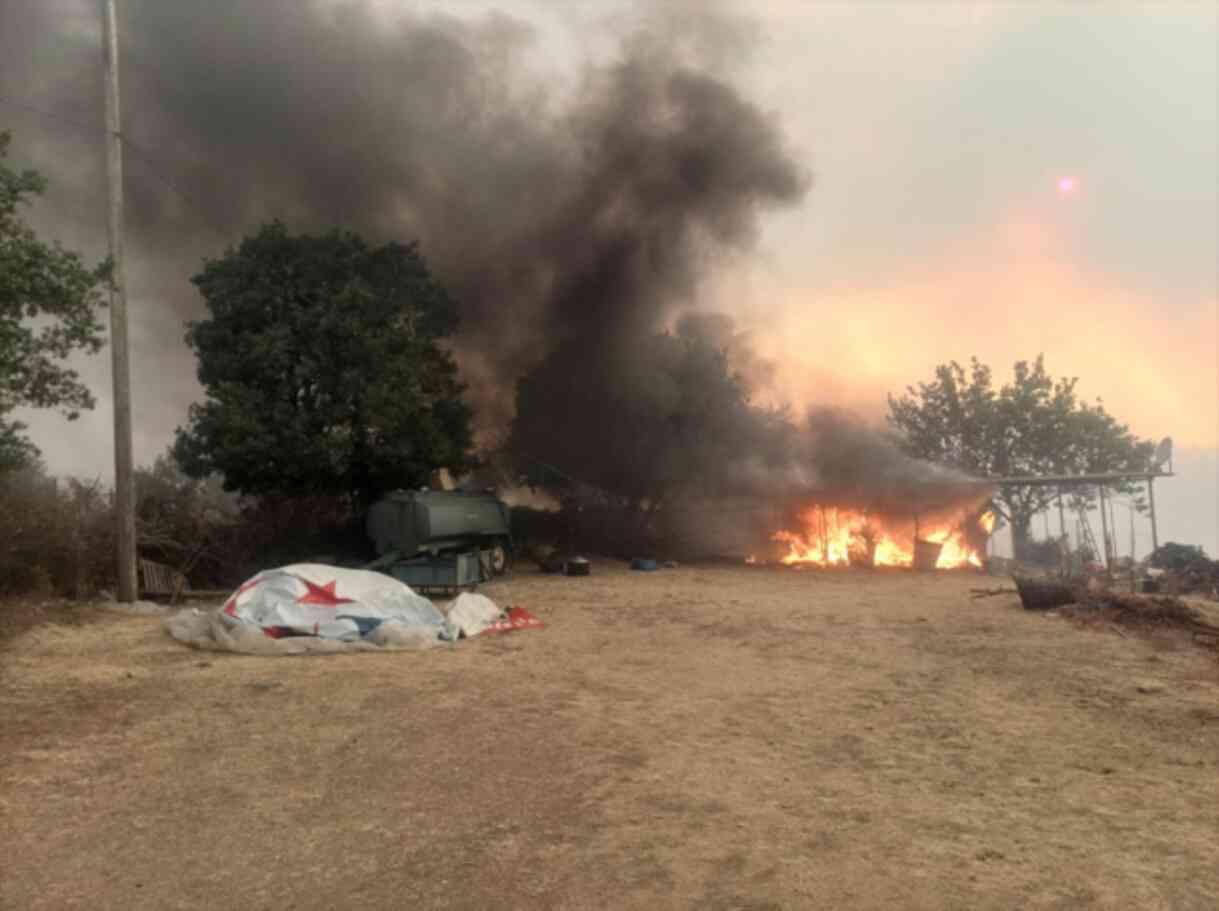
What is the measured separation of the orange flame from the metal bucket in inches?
8.5

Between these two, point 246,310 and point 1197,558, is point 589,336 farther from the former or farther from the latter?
point 1197,558

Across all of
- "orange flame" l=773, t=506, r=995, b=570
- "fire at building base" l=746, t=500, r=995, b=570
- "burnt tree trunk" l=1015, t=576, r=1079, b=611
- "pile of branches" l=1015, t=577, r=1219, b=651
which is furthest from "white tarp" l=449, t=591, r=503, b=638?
"orange flame" l=773, t=506, r=995, b=570

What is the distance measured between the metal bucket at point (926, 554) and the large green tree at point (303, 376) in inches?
703

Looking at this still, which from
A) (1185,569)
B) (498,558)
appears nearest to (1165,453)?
(1185,569)

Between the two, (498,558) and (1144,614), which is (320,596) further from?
(1144,614)

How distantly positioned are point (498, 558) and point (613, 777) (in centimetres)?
1890

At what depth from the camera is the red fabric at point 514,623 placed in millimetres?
14516

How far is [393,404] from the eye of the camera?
912 inches

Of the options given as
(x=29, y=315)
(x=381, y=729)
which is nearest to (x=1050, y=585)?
(x=381, y=729)

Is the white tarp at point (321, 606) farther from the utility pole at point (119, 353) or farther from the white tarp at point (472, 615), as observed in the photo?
the utility pole at point (119, 353)

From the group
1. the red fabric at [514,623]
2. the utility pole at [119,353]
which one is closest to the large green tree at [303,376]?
the utility pole at [119,353]

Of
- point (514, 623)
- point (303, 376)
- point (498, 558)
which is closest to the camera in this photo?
point (514, 623)

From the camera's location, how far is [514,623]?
15.1m

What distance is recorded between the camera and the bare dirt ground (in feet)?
16.0
